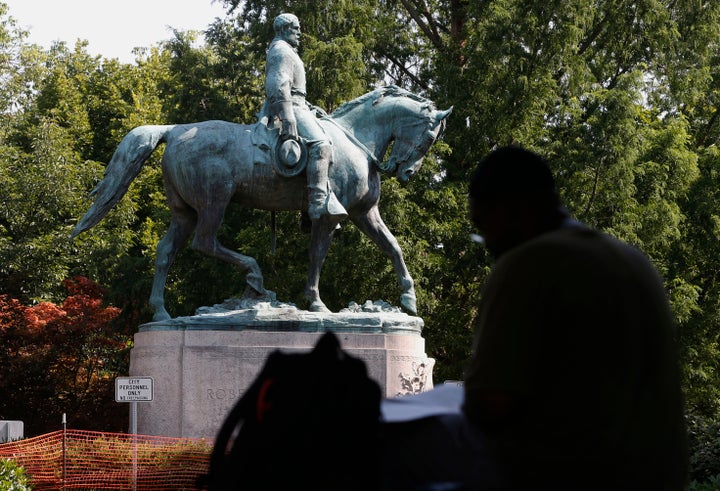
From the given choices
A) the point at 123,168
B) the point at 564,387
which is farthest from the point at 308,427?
the point at 123,168

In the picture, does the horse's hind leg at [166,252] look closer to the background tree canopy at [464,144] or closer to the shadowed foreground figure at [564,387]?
the background tree canopy at [464,144]

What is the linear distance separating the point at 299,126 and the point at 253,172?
0.83 meters

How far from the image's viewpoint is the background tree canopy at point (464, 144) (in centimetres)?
2628

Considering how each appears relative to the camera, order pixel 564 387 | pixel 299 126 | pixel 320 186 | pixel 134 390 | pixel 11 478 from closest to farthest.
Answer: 1. pixel 564 387
2. pixel 11 478
3. pixel 134 390
4. pixel 320 186
5. pixel 299 126

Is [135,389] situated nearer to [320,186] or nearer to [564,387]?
[320,186]

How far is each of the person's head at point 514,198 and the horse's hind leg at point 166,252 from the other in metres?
13.3

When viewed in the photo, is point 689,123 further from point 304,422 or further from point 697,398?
point 304,422

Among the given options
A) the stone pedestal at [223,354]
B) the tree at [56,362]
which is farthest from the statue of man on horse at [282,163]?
the tree at [56,362]

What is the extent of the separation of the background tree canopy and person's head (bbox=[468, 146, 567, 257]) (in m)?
22.1

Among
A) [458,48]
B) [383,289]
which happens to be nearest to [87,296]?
[383,289]

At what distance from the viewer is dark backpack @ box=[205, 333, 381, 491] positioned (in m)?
2.75

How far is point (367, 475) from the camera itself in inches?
108

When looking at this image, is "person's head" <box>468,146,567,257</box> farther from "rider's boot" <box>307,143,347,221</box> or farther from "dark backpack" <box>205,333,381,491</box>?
"rider's boot" <box>307,143,347,221</box>

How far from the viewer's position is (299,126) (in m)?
15.8
